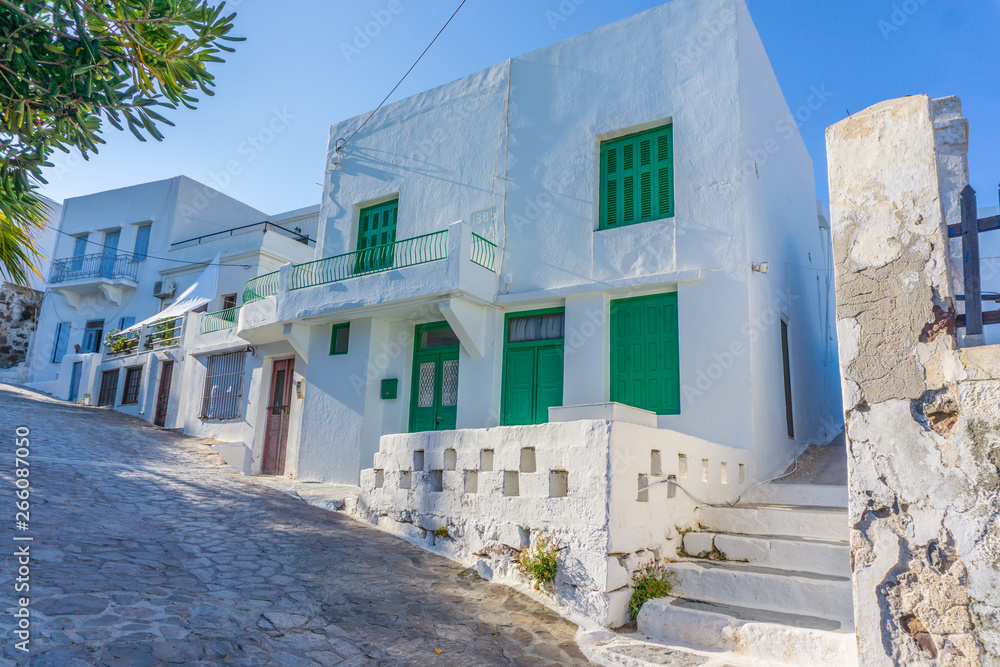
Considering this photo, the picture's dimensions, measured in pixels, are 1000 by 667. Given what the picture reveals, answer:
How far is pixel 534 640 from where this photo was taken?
4629 millimetres

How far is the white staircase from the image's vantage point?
414 centimetres

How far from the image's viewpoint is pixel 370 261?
1268cm

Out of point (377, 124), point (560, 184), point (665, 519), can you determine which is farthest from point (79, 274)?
point (665, 519)

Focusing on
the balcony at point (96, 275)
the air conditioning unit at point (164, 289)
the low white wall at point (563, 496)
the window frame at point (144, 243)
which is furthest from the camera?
the window frame at point (144, 243)

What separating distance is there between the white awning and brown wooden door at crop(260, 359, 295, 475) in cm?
572

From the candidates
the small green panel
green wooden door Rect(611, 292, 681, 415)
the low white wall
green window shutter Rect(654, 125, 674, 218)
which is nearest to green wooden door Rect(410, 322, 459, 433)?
the small green panel

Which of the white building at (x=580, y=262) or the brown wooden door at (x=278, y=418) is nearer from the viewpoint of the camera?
the white building at (x=580, y=262)

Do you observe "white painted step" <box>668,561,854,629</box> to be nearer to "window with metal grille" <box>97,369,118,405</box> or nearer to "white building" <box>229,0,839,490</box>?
"white building" <box>229,0,839,490</box>

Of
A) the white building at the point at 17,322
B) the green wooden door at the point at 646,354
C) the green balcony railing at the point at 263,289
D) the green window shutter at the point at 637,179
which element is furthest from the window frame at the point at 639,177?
the white building at the point at 17,322

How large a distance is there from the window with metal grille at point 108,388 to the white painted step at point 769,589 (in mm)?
19354

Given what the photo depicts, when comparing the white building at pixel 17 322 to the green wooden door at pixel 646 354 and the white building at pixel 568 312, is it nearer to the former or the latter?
the white building at pixel 568 312

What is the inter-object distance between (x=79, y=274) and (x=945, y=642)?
27.8m

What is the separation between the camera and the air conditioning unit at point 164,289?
21922 mm

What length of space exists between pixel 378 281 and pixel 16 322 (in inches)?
869
